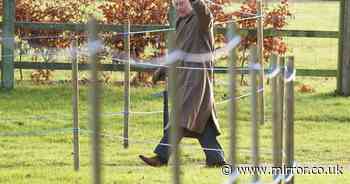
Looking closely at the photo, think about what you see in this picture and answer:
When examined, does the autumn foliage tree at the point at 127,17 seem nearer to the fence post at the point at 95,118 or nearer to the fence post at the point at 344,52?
the fence post at the point at 344,52

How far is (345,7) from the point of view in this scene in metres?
17.5

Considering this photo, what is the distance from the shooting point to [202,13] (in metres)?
10.4

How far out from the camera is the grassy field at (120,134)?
10.5 m

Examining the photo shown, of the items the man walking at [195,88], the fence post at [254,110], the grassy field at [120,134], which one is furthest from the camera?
the man walking at [195,88]

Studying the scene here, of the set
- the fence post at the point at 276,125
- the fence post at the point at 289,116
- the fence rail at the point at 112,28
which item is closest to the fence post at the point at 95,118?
the fence post at the point at 276,125

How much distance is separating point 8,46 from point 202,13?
24.8 ft

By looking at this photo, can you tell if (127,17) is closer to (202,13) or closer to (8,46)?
(8,46)

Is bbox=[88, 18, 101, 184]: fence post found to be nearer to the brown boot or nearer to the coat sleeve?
the coat sleeve

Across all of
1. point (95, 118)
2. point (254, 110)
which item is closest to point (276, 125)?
point (254, 110)

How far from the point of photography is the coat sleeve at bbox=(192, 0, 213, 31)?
10312mm

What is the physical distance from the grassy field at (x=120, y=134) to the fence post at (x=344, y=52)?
34 cm

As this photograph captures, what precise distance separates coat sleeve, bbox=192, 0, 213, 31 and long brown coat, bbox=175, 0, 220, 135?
0.01 m

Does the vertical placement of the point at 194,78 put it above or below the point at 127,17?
below

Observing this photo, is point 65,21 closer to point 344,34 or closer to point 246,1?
point 246,1
